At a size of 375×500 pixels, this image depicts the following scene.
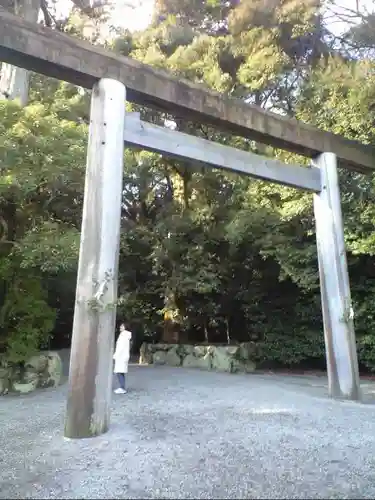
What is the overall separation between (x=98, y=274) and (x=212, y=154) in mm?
2550

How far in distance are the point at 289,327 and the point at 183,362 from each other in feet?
11.1

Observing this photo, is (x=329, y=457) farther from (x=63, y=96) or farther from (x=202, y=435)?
(x=63, y=96)

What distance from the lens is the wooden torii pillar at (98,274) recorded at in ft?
14.8

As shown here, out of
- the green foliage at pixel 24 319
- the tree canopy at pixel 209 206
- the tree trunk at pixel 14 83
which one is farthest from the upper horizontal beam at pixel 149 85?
the tree trunk at pixel 14 83

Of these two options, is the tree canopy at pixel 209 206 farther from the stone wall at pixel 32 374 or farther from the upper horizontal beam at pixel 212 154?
the upper horizontal beam at pixel 212 154

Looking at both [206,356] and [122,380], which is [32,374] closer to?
[122,380]

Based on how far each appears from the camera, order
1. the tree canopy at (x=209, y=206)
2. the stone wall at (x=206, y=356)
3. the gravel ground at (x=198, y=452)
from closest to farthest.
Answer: the gravel ground at (x=198, y=452), the tree canopy at (x=209, y=206), the stone wall at (x=206, y=356)

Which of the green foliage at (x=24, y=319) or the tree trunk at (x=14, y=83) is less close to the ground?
the tree trunk at (x=14, y=83)

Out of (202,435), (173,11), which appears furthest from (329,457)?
(173,11)

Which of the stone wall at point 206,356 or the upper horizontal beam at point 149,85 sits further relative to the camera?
the stone wall at point 206,356


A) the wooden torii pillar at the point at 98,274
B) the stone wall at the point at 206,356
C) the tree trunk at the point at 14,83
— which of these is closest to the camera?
the wooden torii pillar at the point at 98,274

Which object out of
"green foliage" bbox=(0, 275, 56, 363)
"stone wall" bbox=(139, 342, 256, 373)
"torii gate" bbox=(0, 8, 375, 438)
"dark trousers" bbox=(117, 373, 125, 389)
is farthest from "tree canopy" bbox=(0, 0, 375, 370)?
"torii gate" bbox=(0, 8, 375, 438)

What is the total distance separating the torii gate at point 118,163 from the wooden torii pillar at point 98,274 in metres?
0.01

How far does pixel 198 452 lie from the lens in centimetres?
397
